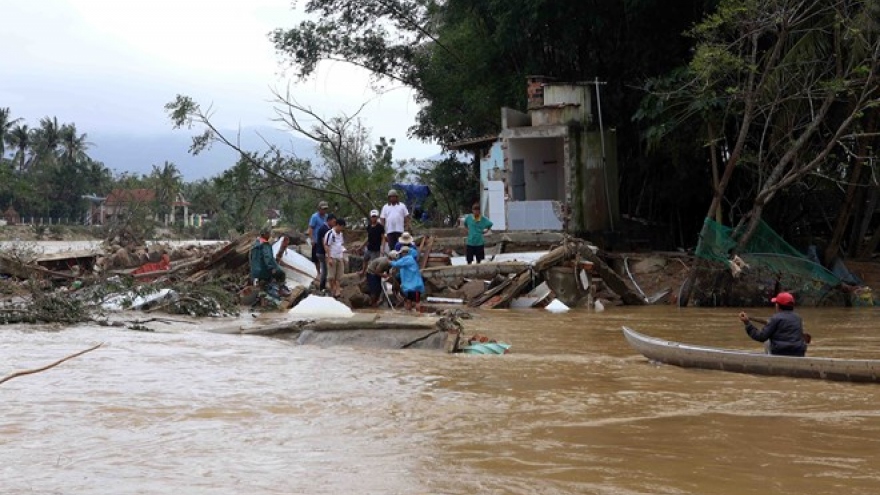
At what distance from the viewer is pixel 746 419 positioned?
28.6 ft

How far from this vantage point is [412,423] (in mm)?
8508

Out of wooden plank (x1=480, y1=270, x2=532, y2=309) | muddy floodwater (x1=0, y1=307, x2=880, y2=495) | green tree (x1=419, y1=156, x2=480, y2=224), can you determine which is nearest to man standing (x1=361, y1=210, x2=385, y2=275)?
wooden plank (x1=480, y1=270, x2=532, y2=309)

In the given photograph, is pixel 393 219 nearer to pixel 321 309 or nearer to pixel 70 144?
pixel 321 309

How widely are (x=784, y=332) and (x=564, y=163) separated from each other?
49.2 feet

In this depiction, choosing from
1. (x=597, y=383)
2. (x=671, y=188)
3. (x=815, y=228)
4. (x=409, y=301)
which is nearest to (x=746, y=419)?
(x=597, y=383)

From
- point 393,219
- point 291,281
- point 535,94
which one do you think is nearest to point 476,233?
point 393,219

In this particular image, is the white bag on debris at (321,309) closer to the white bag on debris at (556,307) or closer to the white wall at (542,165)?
the white bag on debris at (556,307)

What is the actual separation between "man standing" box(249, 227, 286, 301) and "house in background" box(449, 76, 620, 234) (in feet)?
26.5

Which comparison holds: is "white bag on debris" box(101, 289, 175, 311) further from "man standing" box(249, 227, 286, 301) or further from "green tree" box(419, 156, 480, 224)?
"green tree" box(419, 156, 480, 224)

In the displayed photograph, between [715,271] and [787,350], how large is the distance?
10191mm

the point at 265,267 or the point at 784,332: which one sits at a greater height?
the point at 265,267

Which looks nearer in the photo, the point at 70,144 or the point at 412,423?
the point at 412,423

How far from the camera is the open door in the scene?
87.0 feet

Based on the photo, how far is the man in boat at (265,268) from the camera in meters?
18.1
